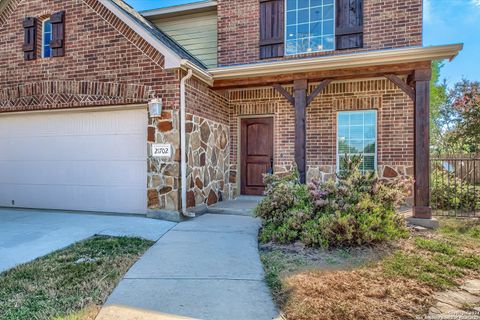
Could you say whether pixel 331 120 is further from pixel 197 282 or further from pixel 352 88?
pixel 197 282

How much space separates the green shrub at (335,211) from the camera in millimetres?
4719

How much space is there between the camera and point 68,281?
3504 mm

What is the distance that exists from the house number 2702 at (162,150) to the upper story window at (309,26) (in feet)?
13.3

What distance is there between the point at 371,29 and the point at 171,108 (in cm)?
496

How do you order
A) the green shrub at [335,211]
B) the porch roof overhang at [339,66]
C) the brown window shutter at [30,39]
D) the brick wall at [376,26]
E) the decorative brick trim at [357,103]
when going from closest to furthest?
the green shrub at [335,211]
the porch roof overhang at [339,66]
the brown window shutter at [30,39]
the brick wall at [376,26]
the decorative brick trim at [357,103]

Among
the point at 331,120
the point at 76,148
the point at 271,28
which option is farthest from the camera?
the point at 271,28

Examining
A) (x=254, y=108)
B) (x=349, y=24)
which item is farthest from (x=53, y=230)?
(x=349, y=24)

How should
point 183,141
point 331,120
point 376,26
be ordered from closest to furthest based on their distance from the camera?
point 183,141, point 376,26, point 331,120

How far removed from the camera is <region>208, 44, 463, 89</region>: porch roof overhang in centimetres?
580

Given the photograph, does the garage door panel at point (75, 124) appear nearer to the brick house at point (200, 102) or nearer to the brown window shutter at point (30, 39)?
the brick house at point (200, 102)

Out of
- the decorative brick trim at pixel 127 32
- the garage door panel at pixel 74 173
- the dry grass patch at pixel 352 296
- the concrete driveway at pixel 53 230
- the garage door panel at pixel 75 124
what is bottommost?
the dry grass patch at pixel 352 296

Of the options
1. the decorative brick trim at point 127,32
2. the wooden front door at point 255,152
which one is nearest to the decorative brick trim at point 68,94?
the decorative brick trim at point 127,32

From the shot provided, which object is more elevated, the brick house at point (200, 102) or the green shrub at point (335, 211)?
the brick house at point (200, 102)

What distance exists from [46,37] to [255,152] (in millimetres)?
5440
